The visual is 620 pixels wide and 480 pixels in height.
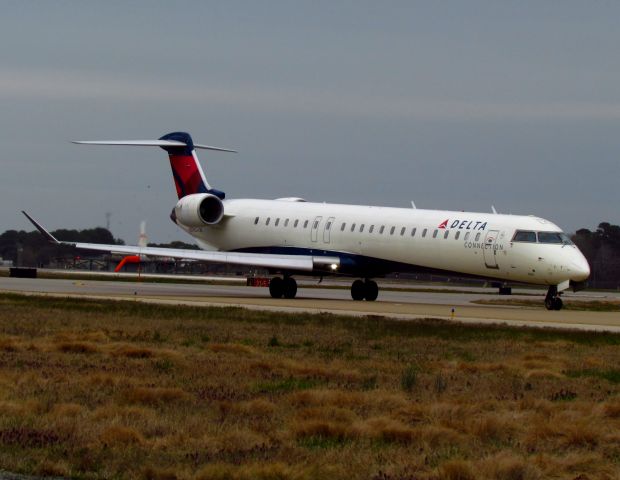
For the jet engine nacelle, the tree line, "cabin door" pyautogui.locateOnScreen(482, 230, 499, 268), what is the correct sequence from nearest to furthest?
"cabin door" pyautogui.locateOnScreen(482, 230, 499, 268)
the jet engine nacelle
the tree line

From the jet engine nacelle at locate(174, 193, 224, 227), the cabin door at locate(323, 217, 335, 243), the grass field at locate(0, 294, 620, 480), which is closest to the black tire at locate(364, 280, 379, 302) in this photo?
the cabin door at locate(323, 217, 335, 243)

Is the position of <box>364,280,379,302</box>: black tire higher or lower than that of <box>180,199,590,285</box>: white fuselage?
lower

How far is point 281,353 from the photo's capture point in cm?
1870

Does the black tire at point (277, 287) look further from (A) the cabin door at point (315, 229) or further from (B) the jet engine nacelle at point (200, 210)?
(B) the jet engine nacelle at point (200, 210)

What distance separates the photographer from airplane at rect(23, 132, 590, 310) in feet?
114

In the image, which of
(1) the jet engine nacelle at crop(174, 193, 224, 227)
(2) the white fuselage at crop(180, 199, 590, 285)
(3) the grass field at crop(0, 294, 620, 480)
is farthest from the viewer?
(1) the jet engine nacelle at crop(174, 193, 224, 227)

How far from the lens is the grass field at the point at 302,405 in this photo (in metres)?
9.87

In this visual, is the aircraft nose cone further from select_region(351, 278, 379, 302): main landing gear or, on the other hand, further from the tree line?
the tree line

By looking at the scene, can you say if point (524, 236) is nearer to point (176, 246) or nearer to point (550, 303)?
point (550, 303)

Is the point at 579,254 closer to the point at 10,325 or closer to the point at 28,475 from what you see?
the point at 10,325

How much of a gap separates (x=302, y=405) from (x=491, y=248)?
74.4 feet

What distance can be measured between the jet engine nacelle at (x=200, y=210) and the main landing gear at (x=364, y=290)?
20.3ft

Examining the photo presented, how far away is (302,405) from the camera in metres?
13.1

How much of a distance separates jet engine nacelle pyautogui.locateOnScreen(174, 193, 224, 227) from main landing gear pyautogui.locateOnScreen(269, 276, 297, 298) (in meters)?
4.28
